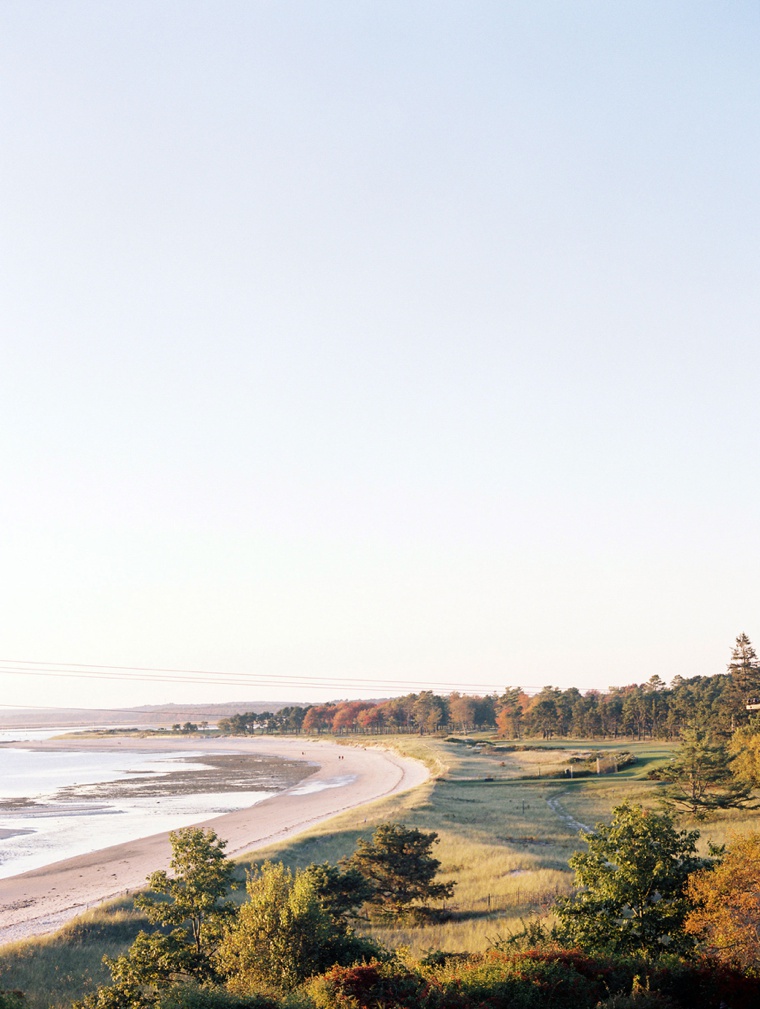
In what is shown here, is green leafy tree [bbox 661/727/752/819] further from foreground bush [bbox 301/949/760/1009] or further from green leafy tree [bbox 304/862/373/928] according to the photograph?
foreground bush [bbox 301/949/760/1009]

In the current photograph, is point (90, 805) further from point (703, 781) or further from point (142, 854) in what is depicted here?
point (703, 781)

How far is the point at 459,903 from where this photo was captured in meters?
36.8

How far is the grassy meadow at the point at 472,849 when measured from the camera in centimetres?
3047

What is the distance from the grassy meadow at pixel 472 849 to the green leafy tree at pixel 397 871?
166cm

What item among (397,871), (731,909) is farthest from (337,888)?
(731,909)

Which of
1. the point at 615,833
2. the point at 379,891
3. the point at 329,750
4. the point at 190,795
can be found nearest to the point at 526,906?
the point at 379,891

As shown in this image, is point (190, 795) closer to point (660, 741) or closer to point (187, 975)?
point (187, 975)

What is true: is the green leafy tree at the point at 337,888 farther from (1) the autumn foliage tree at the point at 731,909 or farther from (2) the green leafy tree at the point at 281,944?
(1) the autumn foliage tree at the point at 731,909

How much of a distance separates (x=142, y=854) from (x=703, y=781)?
4524 centimetres

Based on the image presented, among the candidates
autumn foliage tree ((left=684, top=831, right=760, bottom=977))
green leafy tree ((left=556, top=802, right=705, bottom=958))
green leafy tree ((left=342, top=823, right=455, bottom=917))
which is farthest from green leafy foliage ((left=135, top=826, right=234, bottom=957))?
green leafy tree ((left=342, top=823, right=455, bottom=917))

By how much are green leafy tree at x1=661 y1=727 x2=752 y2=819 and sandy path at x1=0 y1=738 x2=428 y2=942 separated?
3248 centimetres

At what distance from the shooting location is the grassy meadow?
100.0 ft

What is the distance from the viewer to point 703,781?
63.5 m

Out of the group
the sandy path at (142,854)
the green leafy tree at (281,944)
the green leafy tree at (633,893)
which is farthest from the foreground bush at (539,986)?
the sandy path at (142,854)
